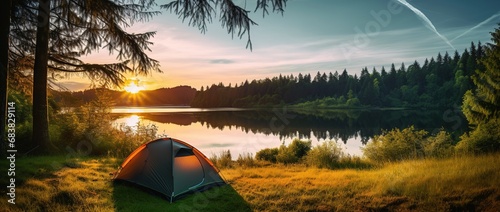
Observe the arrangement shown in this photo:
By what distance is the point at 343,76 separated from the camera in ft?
396

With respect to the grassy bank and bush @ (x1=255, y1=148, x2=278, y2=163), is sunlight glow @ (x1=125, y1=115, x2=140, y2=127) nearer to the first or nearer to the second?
bush @ (x1=255, y1=148, x2=278, y2=163)

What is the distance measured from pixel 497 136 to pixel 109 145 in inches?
753

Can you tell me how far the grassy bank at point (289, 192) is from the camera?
652cm

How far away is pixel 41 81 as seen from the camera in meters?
11.2

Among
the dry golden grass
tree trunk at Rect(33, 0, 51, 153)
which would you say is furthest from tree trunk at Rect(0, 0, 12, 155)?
the dry golden grass

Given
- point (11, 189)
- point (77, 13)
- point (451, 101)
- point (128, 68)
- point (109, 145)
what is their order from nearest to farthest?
point (11, 189) < point (77, 13) < point (128, 68) < point (109, 145) < point (451, 101)

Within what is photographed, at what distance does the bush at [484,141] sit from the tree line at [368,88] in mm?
72705

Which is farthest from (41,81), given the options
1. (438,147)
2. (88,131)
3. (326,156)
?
(438,147)

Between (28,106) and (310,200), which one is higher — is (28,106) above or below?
above

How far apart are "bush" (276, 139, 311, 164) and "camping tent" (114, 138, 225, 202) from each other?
8.19m

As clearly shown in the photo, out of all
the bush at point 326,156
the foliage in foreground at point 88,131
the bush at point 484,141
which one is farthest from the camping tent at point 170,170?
the bush at point 484,141

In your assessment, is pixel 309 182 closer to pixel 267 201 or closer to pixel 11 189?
pixel 267 201

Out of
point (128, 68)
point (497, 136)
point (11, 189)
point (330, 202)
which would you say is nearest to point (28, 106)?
point (128, 68)

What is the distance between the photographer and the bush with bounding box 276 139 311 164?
16.7m
